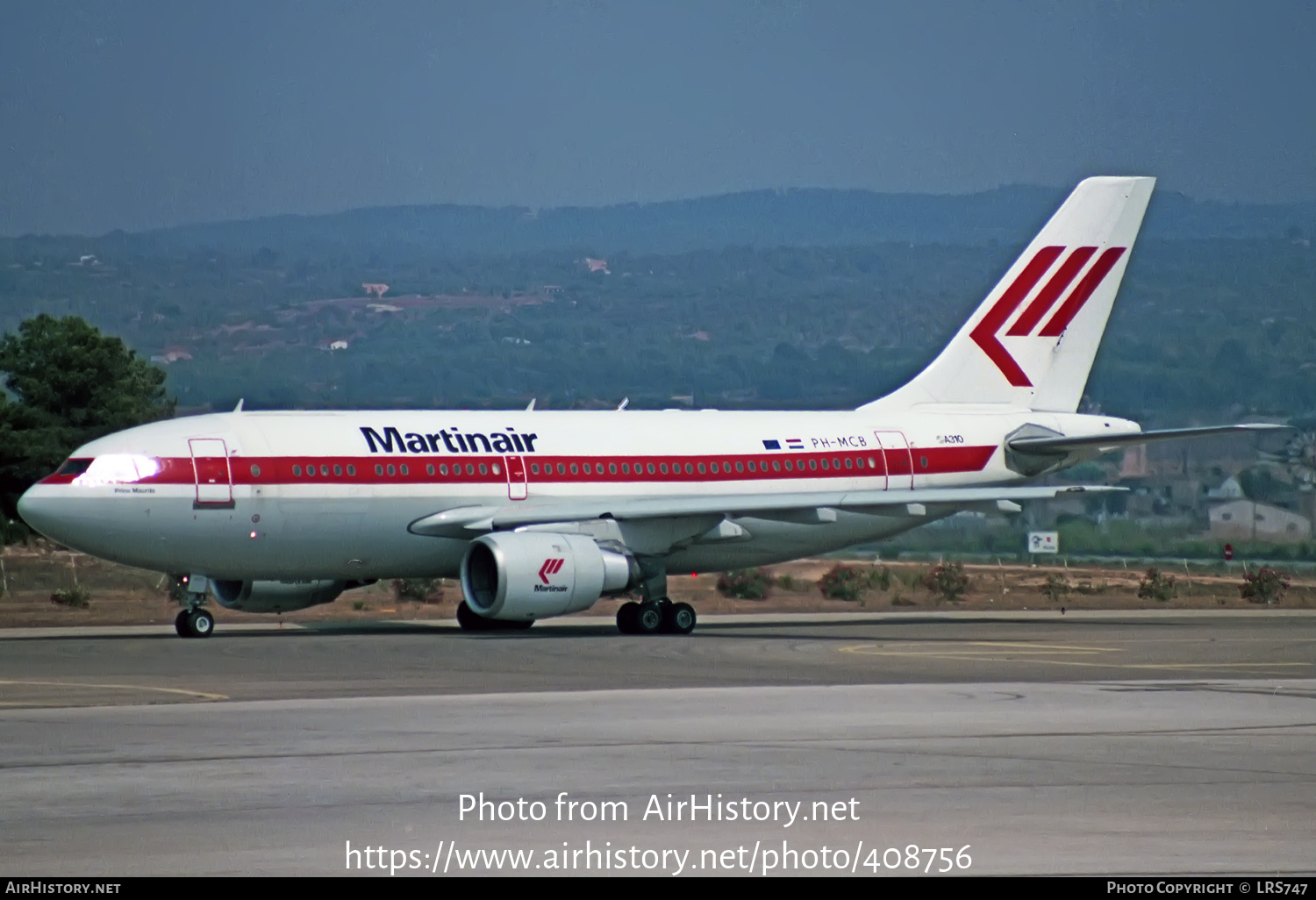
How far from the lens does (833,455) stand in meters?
40.3

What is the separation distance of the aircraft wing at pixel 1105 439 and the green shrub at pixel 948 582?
9.25 meters

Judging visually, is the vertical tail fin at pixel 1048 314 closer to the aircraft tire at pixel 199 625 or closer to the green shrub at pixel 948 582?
the green shrub at pixel 948 582

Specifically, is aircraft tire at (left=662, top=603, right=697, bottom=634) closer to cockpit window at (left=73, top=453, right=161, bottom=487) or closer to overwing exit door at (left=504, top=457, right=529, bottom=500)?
overwing exit door at (left=504, top=457, right=529, bottom=500)

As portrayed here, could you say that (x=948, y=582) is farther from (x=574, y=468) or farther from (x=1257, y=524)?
(x=1257, y=524)

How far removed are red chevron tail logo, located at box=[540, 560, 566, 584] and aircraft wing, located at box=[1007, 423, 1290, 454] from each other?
12.0 meters

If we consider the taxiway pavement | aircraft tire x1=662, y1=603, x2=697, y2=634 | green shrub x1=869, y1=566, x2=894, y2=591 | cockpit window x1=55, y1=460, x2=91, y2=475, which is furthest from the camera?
green shrub x1=869, y1=566, x2=894, y2=591

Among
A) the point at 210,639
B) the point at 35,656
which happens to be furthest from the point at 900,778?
the point at 210,639

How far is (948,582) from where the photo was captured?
2056 inches

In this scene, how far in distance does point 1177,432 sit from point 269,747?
25.1 metres

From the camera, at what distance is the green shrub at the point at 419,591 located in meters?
51.1

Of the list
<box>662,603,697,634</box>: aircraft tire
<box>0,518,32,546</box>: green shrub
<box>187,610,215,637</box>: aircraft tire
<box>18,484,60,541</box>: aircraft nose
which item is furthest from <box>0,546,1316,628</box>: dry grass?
<box>662,603,697,634</box>: aircraft tire

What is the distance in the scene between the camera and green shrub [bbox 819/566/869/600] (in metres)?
51.6

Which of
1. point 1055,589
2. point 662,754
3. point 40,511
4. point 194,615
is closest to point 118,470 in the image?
point 40,511
